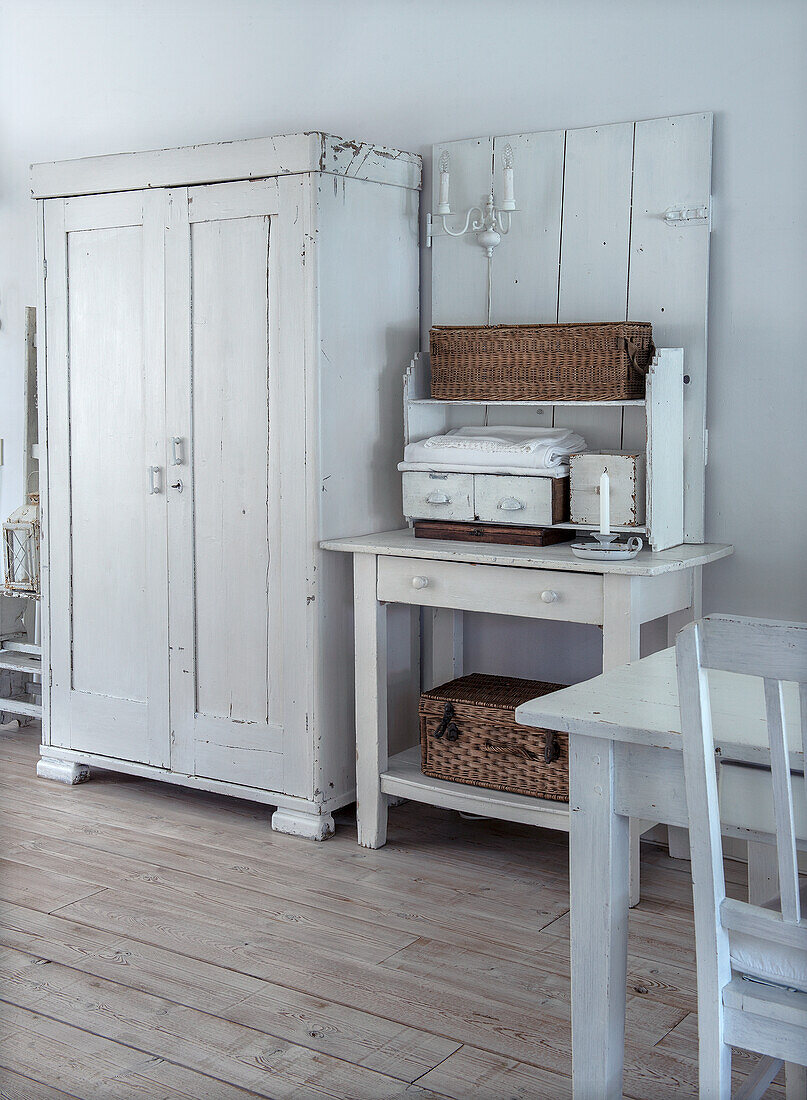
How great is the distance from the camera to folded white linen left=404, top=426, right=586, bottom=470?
308cm

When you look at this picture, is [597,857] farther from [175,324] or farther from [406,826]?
[175,324]

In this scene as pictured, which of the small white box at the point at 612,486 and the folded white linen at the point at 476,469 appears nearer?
the small white box at the point at 612,486

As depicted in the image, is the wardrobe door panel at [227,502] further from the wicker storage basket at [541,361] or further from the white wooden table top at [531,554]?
the wicker storage basket at [541,361]

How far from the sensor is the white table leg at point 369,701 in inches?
125

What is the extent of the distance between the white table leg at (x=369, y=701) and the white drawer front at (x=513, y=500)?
1.14 feet

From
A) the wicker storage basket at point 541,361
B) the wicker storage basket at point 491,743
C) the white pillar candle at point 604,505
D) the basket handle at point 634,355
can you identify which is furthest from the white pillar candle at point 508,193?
the wicker storage basket at point 491,743

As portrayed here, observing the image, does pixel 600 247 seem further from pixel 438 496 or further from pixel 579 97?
pixel 438 496

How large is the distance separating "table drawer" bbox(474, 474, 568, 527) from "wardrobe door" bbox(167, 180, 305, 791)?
58 cm

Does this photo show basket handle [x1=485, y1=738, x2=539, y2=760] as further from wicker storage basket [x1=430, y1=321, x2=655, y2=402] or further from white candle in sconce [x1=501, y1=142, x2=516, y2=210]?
white candle in sconce [x1=501, y1=142, x2=516, y2=210]

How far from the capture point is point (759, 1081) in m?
1.81

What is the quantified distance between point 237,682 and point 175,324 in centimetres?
108

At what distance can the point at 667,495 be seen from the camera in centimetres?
301

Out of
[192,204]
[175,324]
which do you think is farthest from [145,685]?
[192,204]

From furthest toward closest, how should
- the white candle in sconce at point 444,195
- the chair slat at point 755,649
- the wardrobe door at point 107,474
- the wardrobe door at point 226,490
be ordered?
the wardrobe door at point 107,474
the white candle in sconce at point 444,195
the wardrobe door at point 226,490
the chair slat at point 755,649
